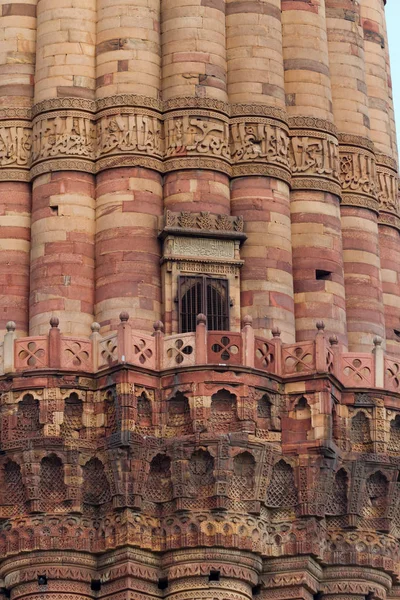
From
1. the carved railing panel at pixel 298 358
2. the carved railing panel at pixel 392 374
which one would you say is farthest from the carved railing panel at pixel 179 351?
the carved railing panel at pixel 392 374

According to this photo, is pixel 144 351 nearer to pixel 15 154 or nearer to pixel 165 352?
pixel 165 352

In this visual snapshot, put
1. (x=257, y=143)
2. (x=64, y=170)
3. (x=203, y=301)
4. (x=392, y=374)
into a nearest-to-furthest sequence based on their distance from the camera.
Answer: (x=392, y=374) < (x=203, y=301) < (x=64, y=170) < (x=257, y=143)

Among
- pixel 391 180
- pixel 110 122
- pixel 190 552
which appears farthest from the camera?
pixel 391 180

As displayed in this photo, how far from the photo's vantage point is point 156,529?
48031 mm

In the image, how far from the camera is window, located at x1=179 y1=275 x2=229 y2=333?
5016 cm

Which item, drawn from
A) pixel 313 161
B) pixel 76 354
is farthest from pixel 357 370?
pixel 76 354

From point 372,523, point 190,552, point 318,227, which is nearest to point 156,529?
point 190,552

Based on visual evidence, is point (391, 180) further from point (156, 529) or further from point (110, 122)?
point (156, 529)

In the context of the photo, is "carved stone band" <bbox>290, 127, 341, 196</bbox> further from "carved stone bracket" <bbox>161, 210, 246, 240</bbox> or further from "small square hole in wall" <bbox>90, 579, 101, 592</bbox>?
"small square hole in wall" <bbox>90, 579, 101, 592</bbox>

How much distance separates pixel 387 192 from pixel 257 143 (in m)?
3.84

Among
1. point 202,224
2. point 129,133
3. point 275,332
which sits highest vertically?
point 129,133

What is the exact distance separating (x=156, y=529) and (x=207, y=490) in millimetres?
1080

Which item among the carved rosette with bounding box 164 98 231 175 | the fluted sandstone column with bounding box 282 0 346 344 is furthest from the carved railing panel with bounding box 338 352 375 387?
the carved rosette with bounding box 164 98 231 175

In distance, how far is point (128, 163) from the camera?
51031 mm
